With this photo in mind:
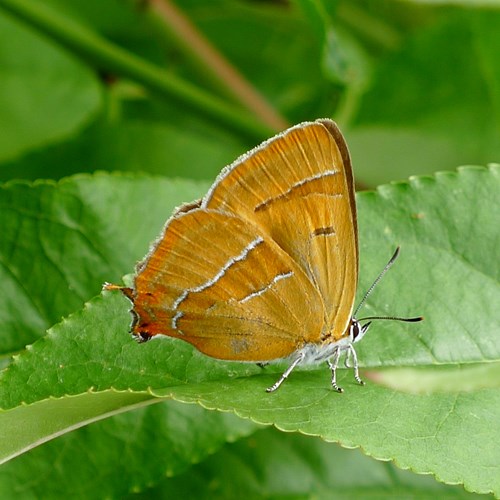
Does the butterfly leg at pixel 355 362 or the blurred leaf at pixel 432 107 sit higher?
the blurred leaf at pixel 432 107

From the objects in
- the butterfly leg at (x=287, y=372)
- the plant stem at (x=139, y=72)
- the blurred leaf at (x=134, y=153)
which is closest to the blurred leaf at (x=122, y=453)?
the butterfly leg at (x=287, y=372)

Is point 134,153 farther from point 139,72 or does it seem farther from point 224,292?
point 224,292

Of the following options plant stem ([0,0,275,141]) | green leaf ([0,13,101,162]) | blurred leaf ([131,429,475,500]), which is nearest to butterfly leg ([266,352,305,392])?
blurred leaf ([131,429,475,500])

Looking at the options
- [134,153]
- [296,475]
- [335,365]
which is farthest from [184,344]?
[134,153]

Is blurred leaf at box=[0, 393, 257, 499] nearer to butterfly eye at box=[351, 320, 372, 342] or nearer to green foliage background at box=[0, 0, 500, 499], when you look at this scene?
green foliage background at box=[0, 0, 500, 499]

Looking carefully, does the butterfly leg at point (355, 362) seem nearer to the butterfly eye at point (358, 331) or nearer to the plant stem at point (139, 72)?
the butterfly eye at point (358, 331)

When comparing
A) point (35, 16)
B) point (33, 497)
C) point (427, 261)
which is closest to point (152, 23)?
point (35, 16)
